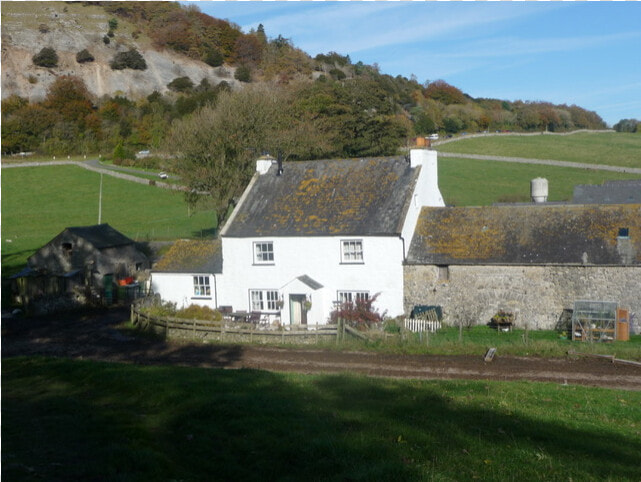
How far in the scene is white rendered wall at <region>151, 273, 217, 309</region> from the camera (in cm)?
3384

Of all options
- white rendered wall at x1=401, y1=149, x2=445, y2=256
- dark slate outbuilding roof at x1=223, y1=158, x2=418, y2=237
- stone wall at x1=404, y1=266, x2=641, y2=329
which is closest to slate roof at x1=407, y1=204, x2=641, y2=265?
stone wall at x1=404, y1=266, x2=641, y2=329

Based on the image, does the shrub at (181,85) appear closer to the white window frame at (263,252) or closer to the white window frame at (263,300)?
the white window frame at (263,252)

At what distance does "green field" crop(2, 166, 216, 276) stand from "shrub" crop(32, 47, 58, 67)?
61.7 metres

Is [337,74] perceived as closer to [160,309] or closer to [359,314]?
[160,309]

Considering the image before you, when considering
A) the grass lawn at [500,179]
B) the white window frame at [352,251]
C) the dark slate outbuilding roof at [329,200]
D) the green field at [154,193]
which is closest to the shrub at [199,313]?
the dark slate outbuilding roof at [329,200]

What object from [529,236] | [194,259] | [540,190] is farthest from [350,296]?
[540,190]

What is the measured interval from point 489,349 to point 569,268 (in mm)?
7385

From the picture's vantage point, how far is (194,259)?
35.0 m

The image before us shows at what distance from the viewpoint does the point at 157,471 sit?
31.3ft

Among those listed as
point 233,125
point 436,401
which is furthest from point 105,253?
point 436,401

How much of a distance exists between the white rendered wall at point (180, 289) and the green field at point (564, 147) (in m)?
62.0

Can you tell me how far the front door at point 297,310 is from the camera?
1238 inches

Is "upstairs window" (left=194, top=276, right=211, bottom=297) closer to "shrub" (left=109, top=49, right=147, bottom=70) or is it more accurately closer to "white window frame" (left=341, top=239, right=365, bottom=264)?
"white window frame" (left=341, top=239, right=365, bottom=264)

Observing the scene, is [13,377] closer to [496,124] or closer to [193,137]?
[193,137]
